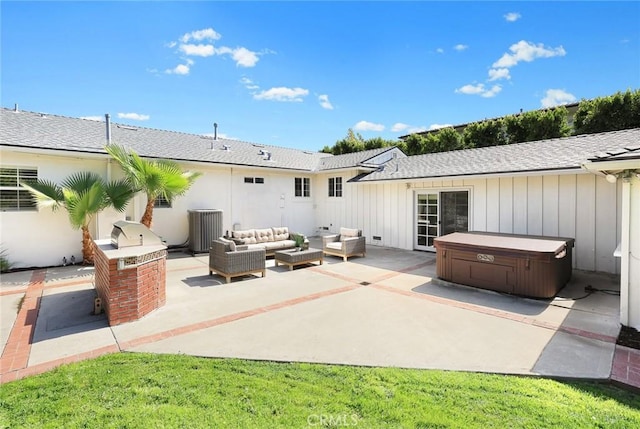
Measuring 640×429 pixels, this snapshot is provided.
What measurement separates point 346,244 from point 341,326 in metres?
5.53

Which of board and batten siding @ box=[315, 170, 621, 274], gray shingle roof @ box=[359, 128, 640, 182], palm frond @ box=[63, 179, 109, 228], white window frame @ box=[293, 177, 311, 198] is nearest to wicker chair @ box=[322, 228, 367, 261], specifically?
board and batten siding @ box=[315, 170, 621, 274]

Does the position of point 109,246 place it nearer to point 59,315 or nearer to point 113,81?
point 59,315

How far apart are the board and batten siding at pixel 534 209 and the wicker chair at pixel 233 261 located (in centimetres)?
681

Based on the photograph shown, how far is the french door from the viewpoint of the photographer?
1086cm

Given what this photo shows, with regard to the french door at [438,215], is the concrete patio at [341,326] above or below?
below

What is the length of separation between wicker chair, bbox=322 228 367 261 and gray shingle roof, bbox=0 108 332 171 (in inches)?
216

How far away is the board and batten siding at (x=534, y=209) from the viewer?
795 centimetres

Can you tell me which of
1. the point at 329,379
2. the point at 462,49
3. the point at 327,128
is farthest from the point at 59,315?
the point at 327,128

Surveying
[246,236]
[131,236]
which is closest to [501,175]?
[246,236]

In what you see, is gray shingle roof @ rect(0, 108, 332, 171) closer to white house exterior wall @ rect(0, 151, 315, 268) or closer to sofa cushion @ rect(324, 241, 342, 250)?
white house exterior wall @ rect(0, 151, 315, 268)

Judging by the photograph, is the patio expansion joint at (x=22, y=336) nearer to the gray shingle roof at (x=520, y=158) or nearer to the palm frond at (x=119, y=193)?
the palm frond at (x=119, y=193)

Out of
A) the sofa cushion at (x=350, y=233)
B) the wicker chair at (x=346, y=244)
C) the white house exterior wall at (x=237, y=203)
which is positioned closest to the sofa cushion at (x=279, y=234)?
the wicker chair at (x=346, y=244)

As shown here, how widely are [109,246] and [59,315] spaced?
54.8 inches

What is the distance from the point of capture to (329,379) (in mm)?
3281
